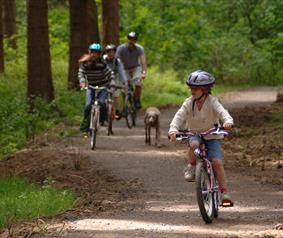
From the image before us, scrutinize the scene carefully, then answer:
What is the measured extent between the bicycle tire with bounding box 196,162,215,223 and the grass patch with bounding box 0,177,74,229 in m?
1.85

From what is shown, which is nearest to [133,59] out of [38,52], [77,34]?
[38,52]

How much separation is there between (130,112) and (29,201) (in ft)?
35.1

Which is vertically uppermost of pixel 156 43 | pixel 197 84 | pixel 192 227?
pixel 156 43

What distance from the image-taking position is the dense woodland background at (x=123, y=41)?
67.3ft

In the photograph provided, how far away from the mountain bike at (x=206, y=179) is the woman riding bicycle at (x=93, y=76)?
7212mm

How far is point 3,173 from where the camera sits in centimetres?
1349

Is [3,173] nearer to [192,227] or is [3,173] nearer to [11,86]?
[192,227]

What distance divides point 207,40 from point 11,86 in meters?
21.0

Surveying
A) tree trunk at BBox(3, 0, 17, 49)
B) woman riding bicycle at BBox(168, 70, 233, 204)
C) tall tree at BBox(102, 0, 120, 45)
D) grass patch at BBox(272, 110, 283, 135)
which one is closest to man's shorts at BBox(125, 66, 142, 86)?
grass patch at BBox(272, 110, 283, 135)

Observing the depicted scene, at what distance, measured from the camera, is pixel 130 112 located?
2061 cm

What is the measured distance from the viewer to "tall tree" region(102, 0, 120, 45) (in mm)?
29578

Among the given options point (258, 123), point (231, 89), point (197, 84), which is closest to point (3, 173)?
point (197, 84)

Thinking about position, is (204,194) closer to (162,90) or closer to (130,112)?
(130,112)

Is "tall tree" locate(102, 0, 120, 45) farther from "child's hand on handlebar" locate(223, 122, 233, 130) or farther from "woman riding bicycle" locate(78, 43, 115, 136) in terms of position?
"child's hand on handlebar" locate(223, 122, 233, 130)
